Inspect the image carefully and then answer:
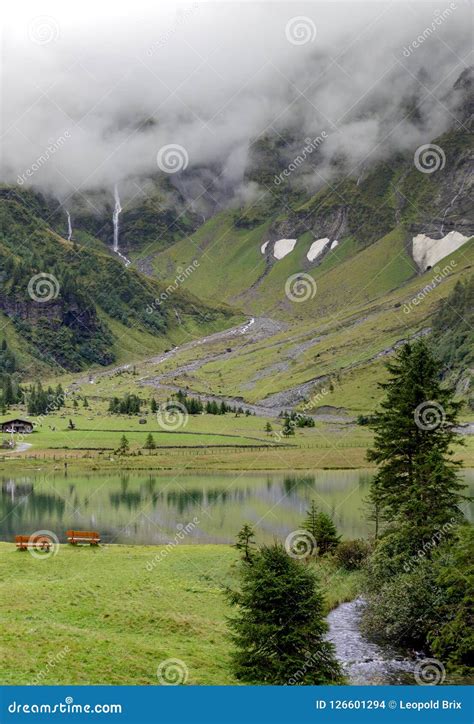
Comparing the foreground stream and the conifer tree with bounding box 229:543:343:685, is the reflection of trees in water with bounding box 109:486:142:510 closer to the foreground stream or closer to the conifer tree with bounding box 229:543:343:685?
the foreground stream

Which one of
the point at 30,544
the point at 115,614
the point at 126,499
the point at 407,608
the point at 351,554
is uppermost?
the point at 30,544

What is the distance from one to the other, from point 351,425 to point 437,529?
15256cm

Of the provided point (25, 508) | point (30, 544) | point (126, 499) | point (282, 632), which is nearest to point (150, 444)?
point (126, 499)

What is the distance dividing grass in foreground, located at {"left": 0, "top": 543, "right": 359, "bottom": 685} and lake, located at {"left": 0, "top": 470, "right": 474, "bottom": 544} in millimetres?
17036

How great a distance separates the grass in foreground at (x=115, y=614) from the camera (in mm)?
24375

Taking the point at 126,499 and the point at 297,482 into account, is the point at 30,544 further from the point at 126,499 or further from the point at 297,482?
the point at 297,482

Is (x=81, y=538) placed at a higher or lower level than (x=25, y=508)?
higher

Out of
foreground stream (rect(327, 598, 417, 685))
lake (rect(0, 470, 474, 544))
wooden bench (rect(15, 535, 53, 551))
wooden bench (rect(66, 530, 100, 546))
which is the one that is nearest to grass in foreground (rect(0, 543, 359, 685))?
wooden bench (rect(15, 535, 53, 551))

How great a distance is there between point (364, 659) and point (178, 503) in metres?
63.7

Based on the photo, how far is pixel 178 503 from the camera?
93.4 meters

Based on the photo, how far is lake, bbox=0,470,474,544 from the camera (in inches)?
2776

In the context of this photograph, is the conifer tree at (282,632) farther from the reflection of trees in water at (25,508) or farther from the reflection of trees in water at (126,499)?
the reflection of trees in water at (126,499)

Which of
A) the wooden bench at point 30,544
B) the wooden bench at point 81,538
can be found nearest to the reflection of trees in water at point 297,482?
the wooden bench at point 81,538
